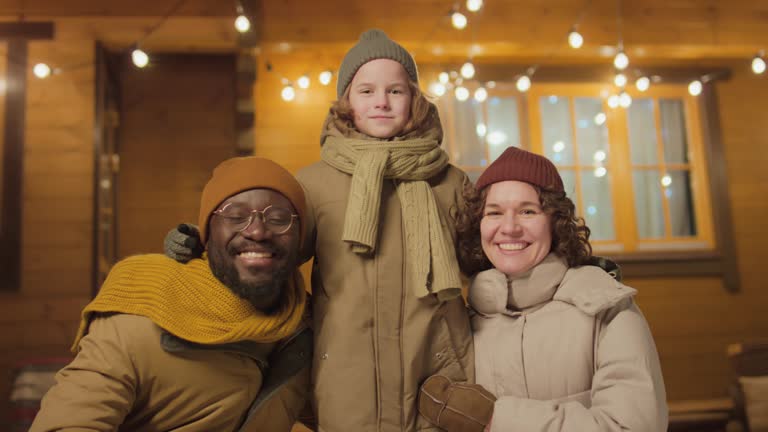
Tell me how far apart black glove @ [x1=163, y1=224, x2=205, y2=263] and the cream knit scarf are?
1.19 feet

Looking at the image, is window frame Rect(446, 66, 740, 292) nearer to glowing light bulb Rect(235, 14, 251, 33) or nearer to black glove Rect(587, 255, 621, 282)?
glowing light bulb Rect(235, 14, 251, 33)

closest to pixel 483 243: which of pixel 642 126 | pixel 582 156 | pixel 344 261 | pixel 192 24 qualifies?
pixel 344 261

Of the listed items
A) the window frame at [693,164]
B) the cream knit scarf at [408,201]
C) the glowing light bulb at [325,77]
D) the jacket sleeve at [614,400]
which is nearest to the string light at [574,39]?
the window frame at [693,164]

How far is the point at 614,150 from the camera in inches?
181

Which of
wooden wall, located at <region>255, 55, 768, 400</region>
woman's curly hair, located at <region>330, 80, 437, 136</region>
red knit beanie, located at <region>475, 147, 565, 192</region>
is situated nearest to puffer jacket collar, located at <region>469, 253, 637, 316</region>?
red knit beanie, located at <region>475, 147, 565, 192</region>

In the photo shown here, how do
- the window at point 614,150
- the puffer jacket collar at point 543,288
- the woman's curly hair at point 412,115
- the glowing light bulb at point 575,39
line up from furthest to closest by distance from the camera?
the window at point 614,150 < the glowing light bulb at point 575,39 < the woman's curly hair at point 412,115 < the puffer jacket collar at point 543,288

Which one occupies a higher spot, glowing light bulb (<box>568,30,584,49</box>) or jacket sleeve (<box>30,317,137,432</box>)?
glowing light bulb (<box>568,30,584,49</box>)

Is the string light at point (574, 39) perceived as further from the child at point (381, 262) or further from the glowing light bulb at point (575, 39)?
the child at point (381, 262)

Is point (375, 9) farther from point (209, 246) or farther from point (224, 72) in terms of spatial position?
point (209, 246)

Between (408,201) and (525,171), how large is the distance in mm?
319

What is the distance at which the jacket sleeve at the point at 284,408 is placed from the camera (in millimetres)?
1515

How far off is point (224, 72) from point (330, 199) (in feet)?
10.9

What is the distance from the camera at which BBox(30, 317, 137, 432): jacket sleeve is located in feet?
4.02

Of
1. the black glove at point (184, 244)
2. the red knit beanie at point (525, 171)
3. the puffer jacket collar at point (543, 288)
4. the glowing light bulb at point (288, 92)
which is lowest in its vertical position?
the puffer jacket collar at point (543, 288)
